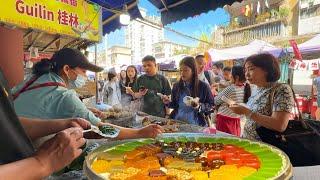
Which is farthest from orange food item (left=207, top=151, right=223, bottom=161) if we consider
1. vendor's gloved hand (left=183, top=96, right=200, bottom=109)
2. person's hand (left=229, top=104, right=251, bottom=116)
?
vendor's gloved hand (left=183, top=96, right=200, bottom=109)

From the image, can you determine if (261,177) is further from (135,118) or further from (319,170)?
(135,118)

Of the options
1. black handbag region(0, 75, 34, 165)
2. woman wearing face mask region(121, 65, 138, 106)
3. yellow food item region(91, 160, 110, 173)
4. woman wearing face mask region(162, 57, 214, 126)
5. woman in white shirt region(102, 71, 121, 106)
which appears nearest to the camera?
black handbag region(0, 75, 34, 165)

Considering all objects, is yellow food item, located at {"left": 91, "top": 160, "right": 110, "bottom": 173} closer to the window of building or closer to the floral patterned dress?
the floral patterned dress

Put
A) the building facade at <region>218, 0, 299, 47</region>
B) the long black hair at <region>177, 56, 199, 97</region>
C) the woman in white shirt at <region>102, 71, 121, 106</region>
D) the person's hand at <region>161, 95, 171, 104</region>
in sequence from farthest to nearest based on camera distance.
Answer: the building facade at <region>218, 0, 299, 47</region> → the woman in white shirt at <region>102, 71, 121, 106</region> → the person's hand at <region>161, 95, 171, 104</region> → the long black hair at <region>177, 56, 199, 97</region>

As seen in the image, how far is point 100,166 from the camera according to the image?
62.8 inches

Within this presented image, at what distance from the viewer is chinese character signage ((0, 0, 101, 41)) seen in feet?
14.5

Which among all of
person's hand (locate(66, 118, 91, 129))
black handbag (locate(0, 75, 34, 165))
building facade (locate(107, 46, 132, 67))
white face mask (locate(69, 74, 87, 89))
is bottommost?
person's hand (locate(66, 118, 91, 129))

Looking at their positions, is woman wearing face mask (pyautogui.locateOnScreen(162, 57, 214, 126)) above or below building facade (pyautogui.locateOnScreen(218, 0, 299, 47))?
below

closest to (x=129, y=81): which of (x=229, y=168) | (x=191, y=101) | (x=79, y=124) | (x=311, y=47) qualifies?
(x=191, y=101)

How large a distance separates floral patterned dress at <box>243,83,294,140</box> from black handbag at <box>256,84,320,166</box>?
138 millimetres

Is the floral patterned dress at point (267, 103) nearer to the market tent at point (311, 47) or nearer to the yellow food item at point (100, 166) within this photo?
the yellow food item at point (100, 166)

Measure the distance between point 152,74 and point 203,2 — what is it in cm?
137

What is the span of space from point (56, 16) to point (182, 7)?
2.27 metres

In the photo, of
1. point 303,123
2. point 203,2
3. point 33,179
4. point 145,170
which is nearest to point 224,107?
point 203,2
